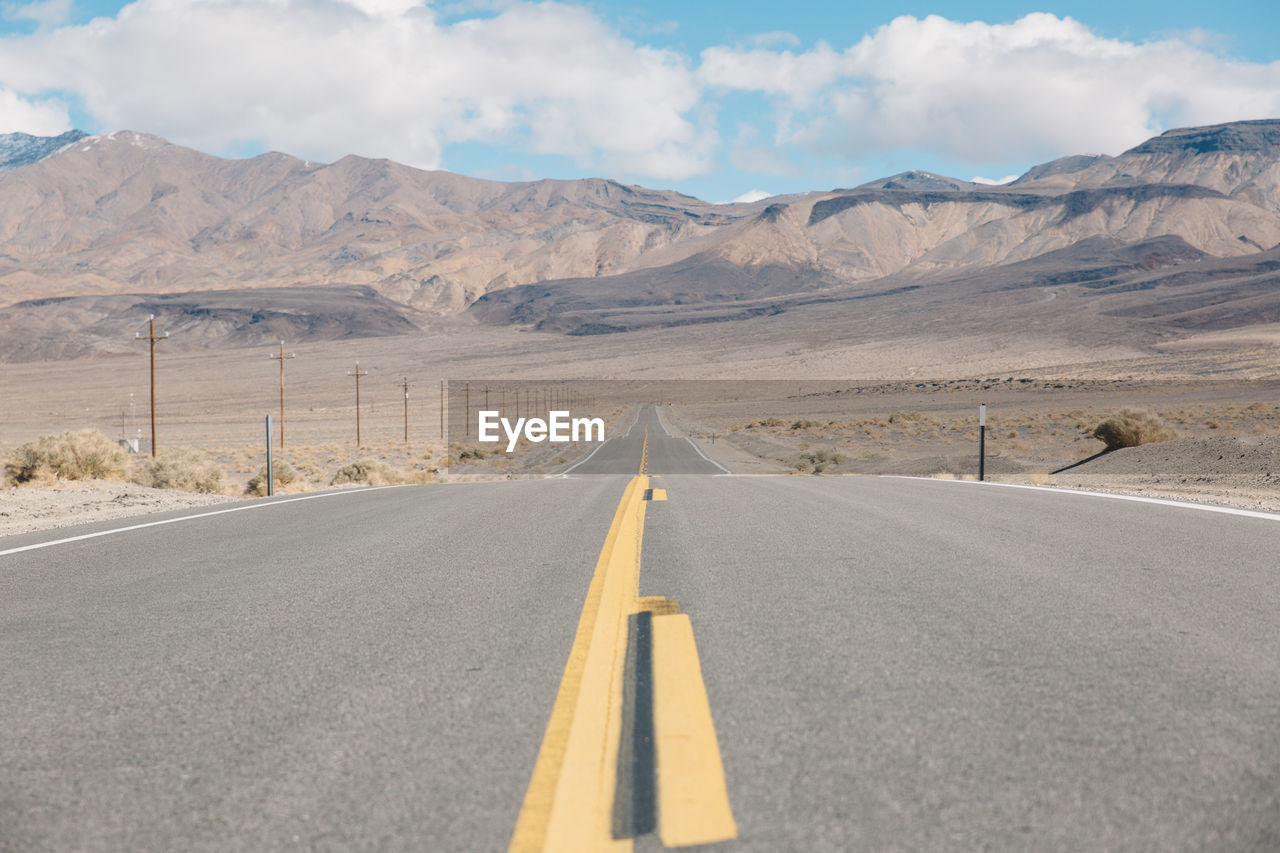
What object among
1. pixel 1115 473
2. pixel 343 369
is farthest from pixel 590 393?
pixel 1115 473

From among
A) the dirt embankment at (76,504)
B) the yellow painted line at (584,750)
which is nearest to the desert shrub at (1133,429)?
the dirt embankment at (76,504)

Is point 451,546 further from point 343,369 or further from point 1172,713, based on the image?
A: point 343,369

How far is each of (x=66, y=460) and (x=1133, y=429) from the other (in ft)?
89.2

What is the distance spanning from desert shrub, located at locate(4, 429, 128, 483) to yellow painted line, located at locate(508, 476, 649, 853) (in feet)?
52.6

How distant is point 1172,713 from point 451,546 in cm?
507

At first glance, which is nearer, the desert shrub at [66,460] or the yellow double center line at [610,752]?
the yellow double center line at [610,752]

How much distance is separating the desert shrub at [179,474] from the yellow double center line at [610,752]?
52.8 ft

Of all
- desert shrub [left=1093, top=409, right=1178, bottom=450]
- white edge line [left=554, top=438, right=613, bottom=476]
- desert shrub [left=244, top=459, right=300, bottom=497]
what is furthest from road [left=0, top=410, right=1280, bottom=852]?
white edge line [left=554, top=438, right=613, bottom=476]

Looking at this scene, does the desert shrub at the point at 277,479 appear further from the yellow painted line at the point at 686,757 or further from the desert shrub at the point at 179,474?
the yellow painted line at the point at 686,757

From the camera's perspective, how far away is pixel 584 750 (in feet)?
9.52

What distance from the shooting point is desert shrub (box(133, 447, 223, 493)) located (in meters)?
18.2

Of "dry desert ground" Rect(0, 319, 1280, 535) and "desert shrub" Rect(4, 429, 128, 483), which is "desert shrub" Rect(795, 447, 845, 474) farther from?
"desert shrub" Rect(4, 429, 128, 483)

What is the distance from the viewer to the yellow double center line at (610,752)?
95.2 inches

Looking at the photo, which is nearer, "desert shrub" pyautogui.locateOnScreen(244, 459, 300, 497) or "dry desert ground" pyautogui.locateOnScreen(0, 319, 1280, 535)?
"desert shrub" pyautogui.locateOnScreen(244, 459, 300, 497)
